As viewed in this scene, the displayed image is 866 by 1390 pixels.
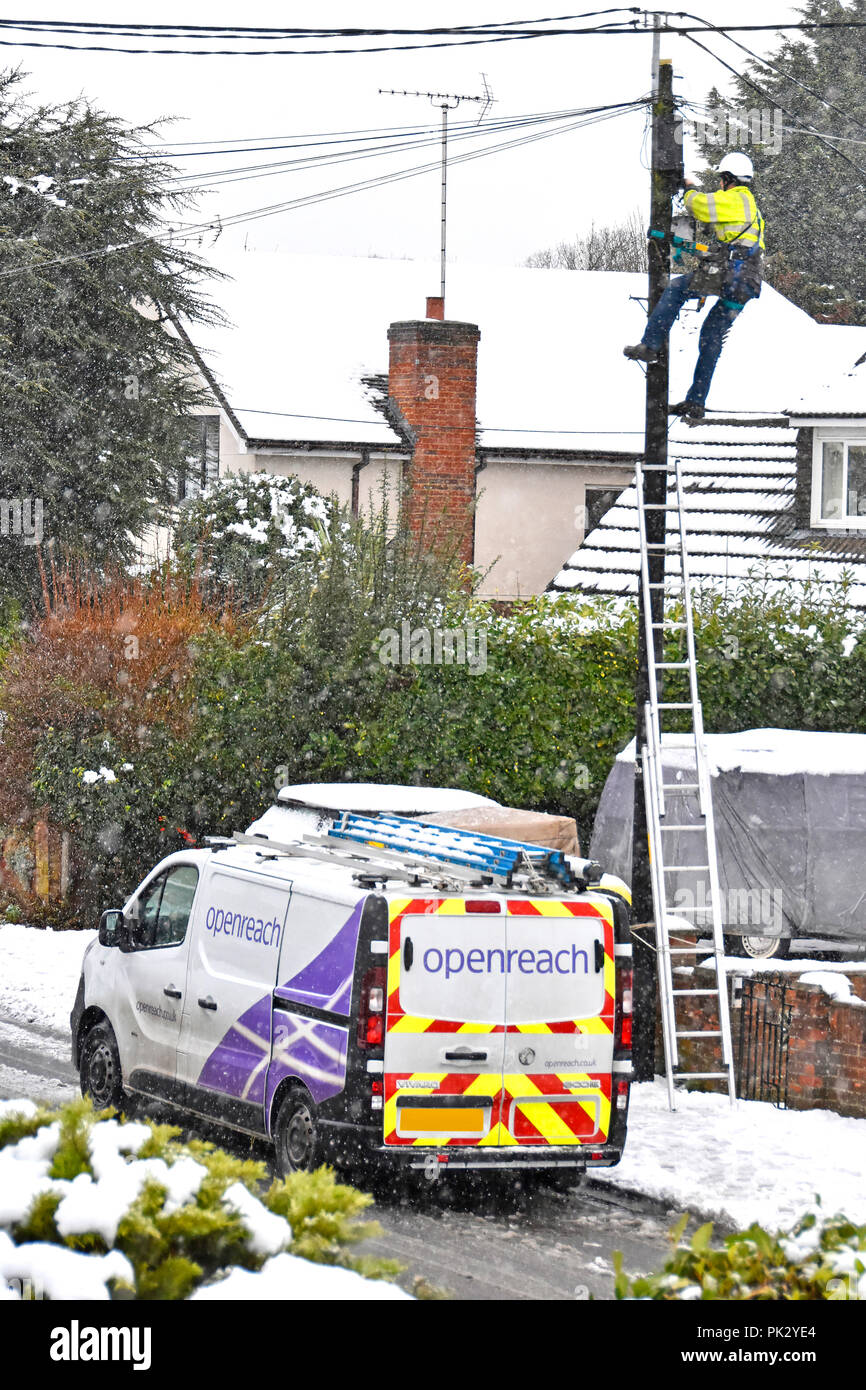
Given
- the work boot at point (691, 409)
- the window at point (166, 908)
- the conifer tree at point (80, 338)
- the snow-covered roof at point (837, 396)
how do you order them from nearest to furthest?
the window at point (166, 908), the work boot at point (691, 409), the snow-covered roof at point (837, 396), the conifer tree at point (80, 338)

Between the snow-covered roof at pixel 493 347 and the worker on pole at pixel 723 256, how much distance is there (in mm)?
14802

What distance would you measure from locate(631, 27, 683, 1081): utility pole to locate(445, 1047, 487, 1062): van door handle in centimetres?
363

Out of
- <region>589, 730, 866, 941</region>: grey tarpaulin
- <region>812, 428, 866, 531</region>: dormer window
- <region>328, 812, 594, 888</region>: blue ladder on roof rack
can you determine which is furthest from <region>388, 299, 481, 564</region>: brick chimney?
<region>328, 812, 594, 888</region>: blue ladder on roof rack

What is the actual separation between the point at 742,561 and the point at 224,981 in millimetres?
14560

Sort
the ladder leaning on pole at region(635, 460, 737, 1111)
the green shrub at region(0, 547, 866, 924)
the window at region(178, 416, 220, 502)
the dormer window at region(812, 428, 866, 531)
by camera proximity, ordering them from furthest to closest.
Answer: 1. the window at region(178, 416, 220, 502)
2. the dormer window at region(812, 428, 866, 531)
3. the green shrub at region(0, 547, 866, 924)
4. the ladder leaning on pole at region(635, 460, 737, 1111)

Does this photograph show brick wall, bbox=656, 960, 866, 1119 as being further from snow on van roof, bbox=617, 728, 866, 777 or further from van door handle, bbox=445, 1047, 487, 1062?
snow on van roof, bbox=617, 728, 866, 777

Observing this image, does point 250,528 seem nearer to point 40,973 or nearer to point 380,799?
point 40,973

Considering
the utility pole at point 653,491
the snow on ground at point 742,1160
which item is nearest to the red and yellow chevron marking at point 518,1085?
the snow on ground at point 742,1160

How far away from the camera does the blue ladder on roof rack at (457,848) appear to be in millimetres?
9445

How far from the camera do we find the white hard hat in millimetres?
12617

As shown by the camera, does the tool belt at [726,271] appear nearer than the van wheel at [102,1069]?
No

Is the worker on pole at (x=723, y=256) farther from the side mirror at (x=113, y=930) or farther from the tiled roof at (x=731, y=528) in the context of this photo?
the tiled roof at (x=731, y=528)

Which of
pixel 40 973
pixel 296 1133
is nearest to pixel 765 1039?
pixel 296 1133

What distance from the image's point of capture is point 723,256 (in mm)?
12781
